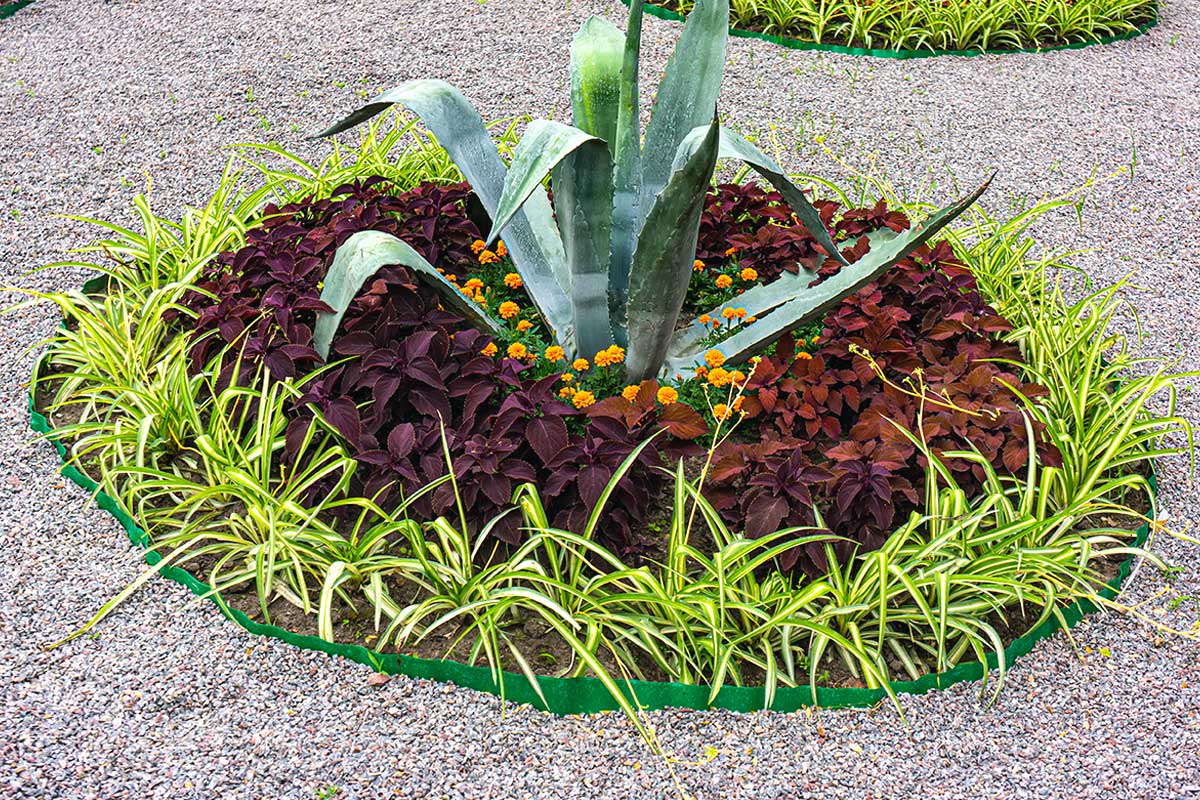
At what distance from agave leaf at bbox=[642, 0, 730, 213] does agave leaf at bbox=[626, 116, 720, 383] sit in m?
0.26

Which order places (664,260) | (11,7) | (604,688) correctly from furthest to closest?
(11,7)
(664,260)
(604,688)

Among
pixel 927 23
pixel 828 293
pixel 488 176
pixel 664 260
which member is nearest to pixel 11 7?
pixel 488 176

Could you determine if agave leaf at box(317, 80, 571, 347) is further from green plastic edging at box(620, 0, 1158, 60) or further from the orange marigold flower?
green plastic edging at box(620, 0, 1158, 60)

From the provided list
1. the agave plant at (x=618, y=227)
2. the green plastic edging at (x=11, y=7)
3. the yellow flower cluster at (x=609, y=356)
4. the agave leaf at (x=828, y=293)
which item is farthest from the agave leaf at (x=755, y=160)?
the green plastic edging at (x=11, y=7)

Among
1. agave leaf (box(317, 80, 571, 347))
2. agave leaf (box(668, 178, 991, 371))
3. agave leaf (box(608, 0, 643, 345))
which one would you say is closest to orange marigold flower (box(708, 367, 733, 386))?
agave leaf (box(668, 178, 991, 371))

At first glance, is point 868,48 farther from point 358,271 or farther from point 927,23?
point 358,271

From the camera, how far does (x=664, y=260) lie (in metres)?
2.23

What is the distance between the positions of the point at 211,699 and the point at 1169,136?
421cm

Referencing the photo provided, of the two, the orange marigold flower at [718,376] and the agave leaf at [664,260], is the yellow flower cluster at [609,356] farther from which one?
the orange marigold flower at [718,376]

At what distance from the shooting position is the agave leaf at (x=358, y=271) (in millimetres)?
2240

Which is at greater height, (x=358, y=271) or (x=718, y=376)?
(x=358, y=271)

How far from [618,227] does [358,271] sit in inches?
23.7

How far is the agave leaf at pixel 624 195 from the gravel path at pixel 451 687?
1005mm

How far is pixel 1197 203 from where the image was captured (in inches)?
154
